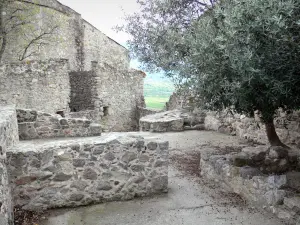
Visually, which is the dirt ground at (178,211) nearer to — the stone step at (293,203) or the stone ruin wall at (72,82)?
the stone step at (293,203)

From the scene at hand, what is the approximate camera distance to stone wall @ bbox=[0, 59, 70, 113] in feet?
42.7

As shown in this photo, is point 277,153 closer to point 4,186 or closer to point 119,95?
point 4,186

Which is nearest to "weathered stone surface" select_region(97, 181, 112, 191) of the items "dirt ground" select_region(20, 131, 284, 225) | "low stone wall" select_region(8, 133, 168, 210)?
"low stone wall" select_region(8, 133, 168, 210)

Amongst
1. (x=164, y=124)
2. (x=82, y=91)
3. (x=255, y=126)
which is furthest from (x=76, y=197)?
(x=82, y=91)

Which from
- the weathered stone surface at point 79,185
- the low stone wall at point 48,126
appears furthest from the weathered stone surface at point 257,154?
the low stone wall at point 48,126

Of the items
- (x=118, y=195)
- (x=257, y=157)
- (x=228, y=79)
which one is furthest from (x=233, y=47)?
(x=118, y=195)

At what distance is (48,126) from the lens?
8.79m

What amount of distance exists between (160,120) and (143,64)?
286 cm

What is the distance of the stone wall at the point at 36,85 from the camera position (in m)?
→ 13.0

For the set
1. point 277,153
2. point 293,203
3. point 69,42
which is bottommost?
point 293,203

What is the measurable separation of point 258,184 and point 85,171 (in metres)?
3.14

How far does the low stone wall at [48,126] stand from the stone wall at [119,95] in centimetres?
633

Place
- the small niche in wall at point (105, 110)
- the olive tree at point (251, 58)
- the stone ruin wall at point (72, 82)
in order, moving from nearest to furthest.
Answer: the olive tree at point (251, 58), the stone ruin wall at point (72, 82), the small niche in wall at point (105, 110)

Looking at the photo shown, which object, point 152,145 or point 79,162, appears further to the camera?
point 152,145
